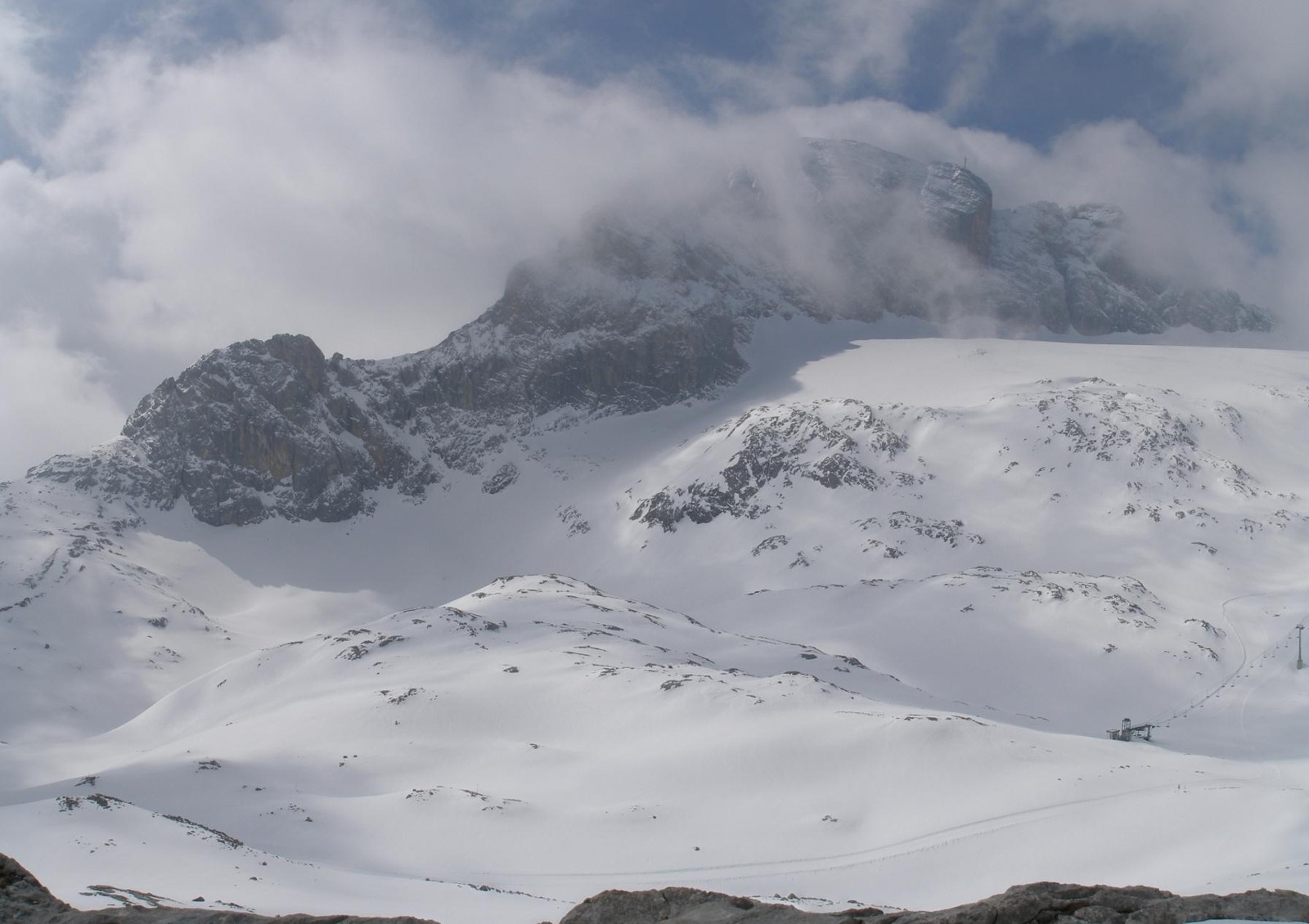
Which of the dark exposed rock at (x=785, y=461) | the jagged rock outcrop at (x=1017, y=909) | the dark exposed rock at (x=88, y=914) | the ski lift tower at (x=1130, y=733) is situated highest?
the dark exposed rock at (x=785, y=461)

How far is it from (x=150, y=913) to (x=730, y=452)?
171146 millimetres

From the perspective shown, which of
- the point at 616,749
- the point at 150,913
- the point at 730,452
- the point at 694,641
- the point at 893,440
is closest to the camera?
the point at 150,913

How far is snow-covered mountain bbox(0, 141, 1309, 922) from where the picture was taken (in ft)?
119

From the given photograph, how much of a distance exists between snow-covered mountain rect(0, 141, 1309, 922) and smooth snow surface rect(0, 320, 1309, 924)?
0.33 m

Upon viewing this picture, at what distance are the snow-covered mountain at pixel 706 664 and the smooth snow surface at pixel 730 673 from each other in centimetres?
33

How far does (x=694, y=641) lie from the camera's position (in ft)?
281

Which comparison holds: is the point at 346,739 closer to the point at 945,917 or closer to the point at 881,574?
the point at 945,917

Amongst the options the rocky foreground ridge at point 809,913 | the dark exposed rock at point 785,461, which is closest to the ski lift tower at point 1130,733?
the rocky foreground ridge at point 809,913

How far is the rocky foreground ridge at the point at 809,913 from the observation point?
9.22 metres

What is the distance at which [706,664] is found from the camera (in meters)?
75.9

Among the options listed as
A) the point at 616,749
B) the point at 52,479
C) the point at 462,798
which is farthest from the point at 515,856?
the point at 52,479

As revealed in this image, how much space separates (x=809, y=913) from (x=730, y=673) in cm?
6020

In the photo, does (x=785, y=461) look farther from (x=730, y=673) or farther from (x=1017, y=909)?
(x=1017, y=909)

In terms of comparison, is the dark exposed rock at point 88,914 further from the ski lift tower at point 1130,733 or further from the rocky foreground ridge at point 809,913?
the ski lift tower at point 1130,733
